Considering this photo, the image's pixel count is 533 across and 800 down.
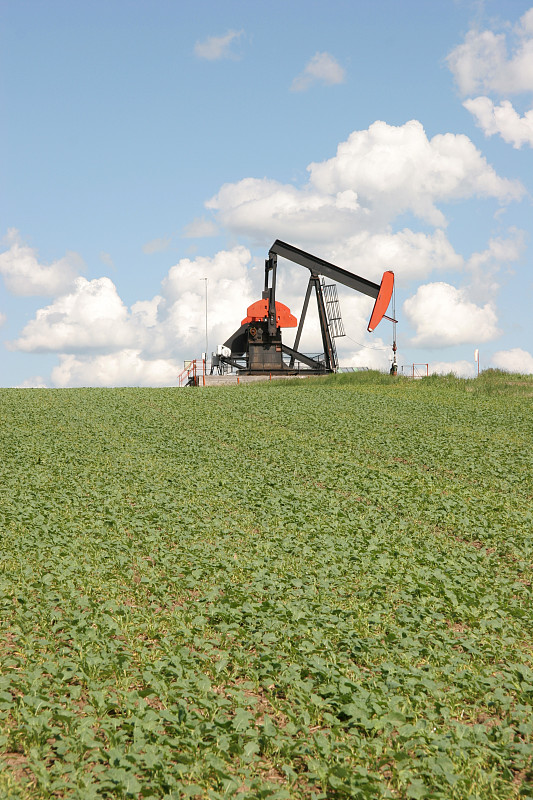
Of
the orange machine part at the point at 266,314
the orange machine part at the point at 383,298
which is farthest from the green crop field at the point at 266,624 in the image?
the orange machine part at the point at 266,314

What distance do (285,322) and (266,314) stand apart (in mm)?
2287

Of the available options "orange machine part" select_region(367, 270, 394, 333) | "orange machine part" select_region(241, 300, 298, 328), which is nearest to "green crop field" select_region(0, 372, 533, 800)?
"orange machine part" select_region(367, 270, 394, 333)

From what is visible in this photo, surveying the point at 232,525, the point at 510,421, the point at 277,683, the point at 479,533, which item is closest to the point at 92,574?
the point at 232,525

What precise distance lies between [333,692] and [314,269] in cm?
4085

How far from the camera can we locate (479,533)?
13797 mm

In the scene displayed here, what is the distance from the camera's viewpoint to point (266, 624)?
8797 mm

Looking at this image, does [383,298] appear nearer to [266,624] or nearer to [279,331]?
[279,331]

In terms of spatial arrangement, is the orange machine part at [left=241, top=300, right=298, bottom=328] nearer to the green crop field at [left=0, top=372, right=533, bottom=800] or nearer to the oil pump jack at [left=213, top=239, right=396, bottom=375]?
the oil pump jack at [left=213, top=239, right=396, bottom=375]

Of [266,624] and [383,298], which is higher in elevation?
[383,298]

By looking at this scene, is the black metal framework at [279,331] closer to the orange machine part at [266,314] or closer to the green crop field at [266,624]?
the orange machine part at [266,314]

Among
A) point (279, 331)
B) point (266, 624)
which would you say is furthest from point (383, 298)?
point (266, 624)

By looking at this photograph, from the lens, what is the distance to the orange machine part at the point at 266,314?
170 ft

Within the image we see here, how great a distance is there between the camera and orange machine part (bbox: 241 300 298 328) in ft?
170

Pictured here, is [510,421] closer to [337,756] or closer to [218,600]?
[218,600]
